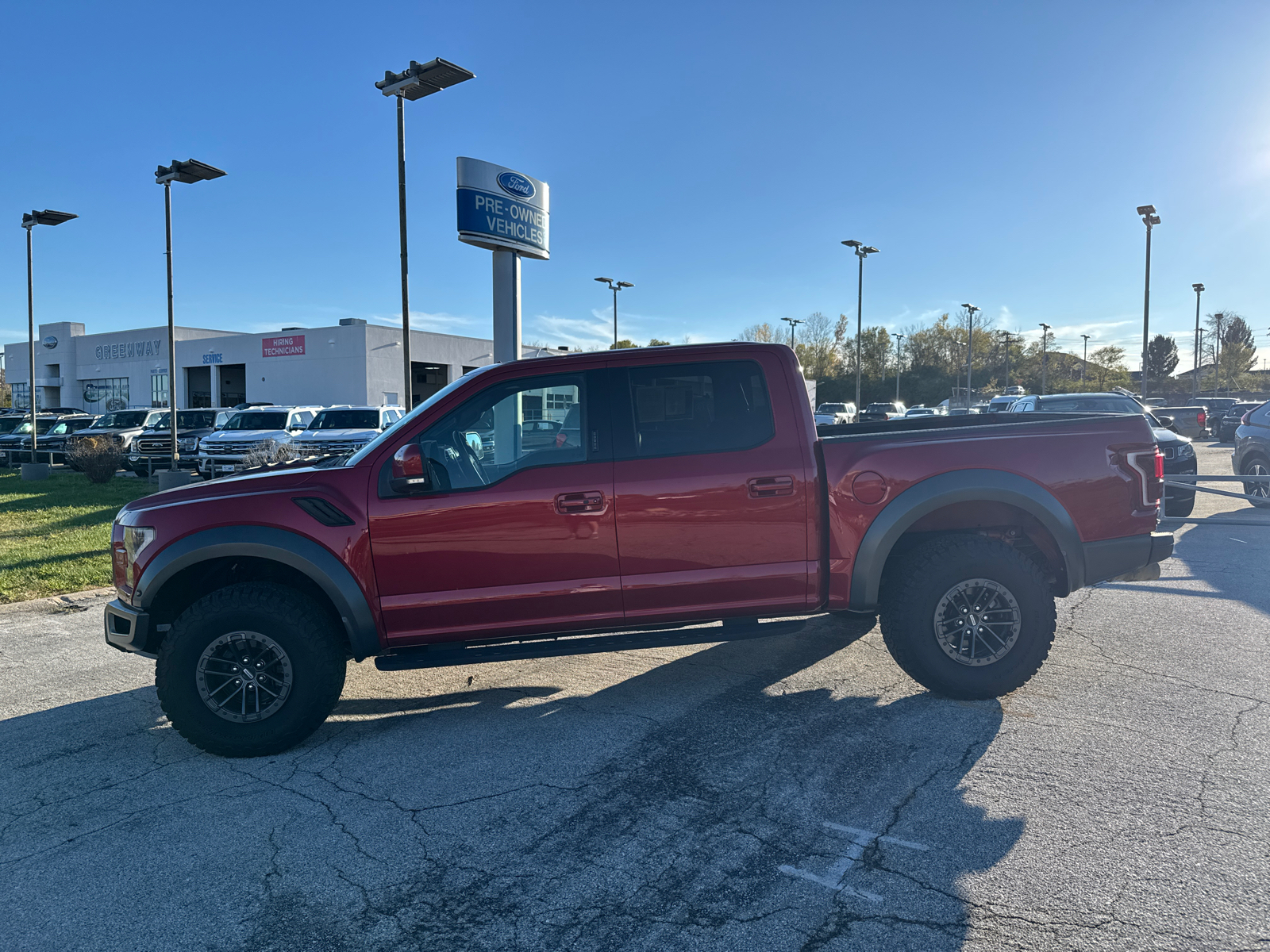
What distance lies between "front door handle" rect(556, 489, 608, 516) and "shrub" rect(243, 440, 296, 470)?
13.9m

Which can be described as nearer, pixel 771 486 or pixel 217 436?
pixel 771 486

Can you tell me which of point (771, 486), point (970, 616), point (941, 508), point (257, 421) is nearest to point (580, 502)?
point (771, 486)

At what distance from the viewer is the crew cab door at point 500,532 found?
13.5ft

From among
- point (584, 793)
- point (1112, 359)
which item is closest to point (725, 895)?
point (584, 793)

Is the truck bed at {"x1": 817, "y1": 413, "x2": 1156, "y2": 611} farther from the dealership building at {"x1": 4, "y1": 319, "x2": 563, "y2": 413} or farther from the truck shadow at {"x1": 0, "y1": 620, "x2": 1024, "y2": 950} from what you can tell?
the dealership building at {"x1": 4, "y1": 319, "x2": 563, "y2": 413}

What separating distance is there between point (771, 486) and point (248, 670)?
2.79m

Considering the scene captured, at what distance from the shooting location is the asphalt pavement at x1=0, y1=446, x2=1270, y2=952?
2.69 m

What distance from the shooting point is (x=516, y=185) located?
1548 centimetres

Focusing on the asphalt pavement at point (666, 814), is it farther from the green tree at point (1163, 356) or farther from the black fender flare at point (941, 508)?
the green tree at point (1163, 356)

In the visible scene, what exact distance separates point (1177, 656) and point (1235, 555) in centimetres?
456

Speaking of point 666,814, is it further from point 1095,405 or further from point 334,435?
point 334,435

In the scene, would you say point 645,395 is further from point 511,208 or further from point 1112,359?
point 1112,359

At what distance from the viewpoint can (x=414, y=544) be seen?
4.12 m

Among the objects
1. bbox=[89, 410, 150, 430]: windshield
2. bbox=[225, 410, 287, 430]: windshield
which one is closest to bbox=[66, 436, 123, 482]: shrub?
bbox=[225, 410, 287, 430]: windshield
